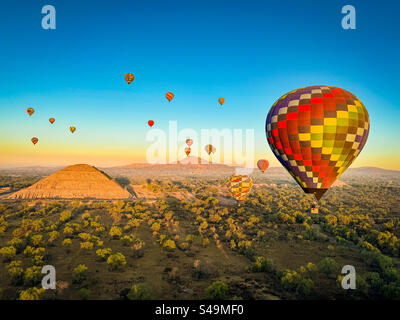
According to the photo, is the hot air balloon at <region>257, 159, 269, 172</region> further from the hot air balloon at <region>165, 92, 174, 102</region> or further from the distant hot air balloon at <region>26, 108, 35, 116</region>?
the distant hot air balloon at <region>26, 108, 35, 116</region>

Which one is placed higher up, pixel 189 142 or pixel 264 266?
pixel 189 142

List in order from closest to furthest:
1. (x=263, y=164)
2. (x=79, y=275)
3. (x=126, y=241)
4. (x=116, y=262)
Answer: (x=79, y=275), (x=116, y=262), (x=126, y=241), (x=263, y=164)

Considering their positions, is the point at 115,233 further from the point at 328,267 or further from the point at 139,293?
the point at 328,267

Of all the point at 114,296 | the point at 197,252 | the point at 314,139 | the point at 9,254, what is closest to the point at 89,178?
the point at 9,254

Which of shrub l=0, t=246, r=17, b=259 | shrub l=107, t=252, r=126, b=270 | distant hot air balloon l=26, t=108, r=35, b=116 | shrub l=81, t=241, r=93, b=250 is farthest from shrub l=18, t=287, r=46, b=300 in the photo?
distant hot air balloon l=26, t=108, r=35, b=116

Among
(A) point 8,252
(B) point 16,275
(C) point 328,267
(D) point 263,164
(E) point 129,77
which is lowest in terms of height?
(C) point 328,267

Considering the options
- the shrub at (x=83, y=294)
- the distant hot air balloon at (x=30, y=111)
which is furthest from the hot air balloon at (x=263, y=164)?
the distant hot air balloon at (x=30, y=111)

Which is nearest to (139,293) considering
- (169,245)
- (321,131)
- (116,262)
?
(116,262)
